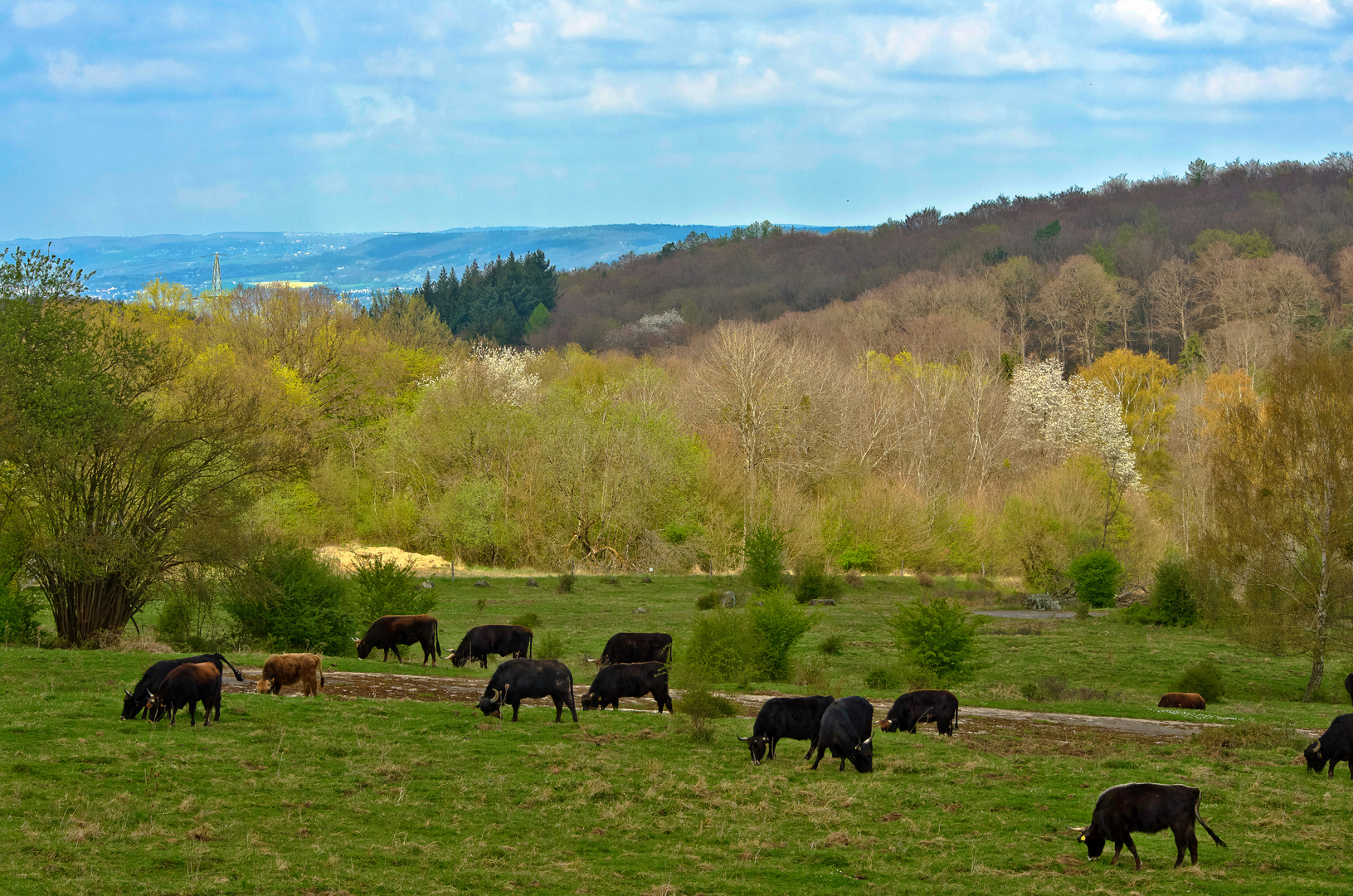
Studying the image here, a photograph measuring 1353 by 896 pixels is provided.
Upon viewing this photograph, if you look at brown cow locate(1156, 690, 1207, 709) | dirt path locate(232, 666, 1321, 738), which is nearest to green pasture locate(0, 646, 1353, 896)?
dirt path locate(232, 666, 1321, 738)

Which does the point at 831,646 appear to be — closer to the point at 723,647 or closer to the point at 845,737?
the point at 723,647

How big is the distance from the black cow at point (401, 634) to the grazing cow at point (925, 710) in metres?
10.5

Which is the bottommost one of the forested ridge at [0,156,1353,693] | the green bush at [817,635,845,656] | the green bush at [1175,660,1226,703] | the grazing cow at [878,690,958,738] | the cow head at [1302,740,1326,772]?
the green bush at [1175,660,1226,703]

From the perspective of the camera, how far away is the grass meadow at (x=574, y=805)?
9805 millimetres

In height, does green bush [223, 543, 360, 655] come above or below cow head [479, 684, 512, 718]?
above

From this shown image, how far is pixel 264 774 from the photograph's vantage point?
40.6 ft

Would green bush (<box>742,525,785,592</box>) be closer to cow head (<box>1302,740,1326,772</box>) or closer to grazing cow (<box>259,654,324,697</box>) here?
grazing cow (<box>259,654,324,697</box>)

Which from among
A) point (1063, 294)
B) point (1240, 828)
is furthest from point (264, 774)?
point (1063, 294)

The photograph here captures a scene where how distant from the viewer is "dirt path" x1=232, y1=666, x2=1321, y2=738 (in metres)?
18.4

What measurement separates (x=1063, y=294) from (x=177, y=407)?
107 metres

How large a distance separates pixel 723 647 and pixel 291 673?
10.3 meters

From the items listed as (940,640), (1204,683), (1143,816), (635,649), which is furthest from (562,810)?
(1204,683)

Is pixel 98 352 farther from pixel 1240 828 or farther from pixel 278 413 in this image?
pixel 278 413

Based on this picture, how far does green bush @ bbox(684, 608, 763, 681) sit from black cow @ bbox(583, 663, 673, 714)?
5.62 meters
